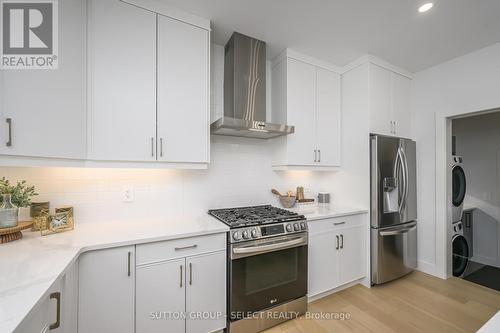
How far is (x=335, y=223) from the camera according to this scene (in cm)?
223

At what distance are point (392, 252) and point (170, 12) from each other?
327 cm

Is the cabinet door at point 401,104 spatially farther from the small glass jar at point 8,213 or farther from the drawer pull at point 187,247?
Result: the small glass jar at point 8,213

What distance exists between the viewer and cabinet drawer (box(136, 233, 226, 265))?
1.37 meters

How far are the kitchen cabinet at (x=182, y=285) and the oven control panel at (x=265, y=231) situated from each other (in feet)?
0.38

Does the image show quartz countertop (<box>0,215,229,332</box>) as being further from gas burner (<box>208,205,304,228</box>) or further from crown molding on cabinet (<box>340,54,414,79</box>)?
crown molding on cabinet (<box>340,54,414,79</box>)

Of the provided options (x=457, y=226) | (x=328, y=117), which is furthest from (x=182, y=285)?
(x=457, y=226)

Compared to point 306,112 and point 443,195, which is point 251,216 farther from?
point 443,195

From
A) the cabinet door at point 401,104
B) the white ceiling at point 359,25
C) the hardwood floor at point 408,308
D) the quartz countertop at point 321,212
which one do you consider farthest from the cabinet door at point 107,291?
the cabinet door at point 401,104

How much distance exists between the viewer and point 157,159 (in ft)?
5.33

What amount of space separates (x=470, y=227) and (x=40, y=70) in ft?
18.9

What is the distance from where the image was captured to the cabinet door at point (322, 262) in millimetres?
2084

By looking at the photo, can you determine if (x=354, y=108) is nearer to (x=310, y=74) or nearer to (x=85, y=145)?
(x=310, y=74)

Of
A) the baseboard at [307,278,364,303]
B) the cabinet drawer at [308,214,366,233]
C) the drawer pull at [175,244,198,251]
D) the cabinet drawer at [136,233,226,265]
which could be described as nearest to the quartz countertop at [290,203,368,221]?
the cabinet drawer at [308,214,366,233]

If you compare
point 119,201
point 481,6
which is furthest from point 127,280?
point 481,6
